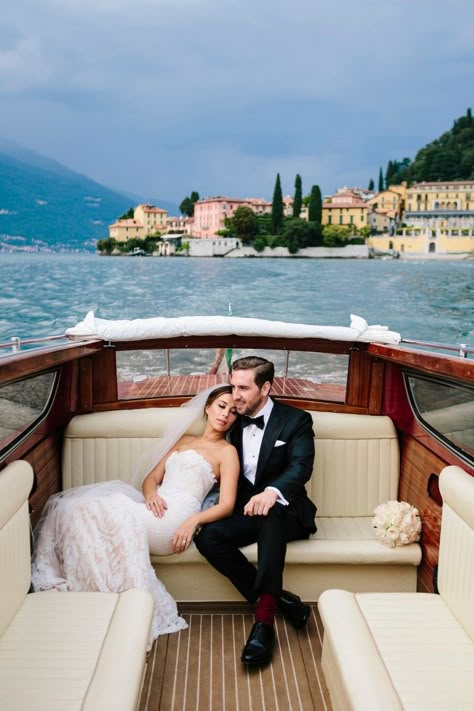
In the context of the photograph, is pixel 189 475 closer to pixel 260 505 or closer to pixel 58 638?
pixel 260 505

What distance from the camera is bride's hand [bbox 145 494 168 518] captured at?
7.93 ft

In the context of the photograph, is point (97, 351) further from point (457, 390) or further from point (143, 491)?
point (457, 390)

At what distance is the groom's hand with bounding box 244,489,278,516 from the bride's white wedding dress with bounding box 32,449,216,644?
0.29 meters

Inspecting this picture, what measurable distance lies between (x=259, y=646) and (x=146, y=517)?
65 cm

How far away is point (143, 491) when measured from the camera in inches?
104

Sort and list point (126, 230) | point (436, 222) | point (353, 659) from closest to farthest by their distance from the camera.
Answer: point (353, 659), point (436, 222), point (126, 230)

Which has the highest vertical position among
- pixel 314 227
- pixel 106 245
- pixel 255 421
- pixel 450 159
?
pixel 450 159

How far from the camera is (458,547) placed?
184 centimetres

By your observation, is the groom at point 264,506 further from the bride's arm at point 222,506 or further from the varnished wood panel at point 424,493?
the varnished wood panel at point 424,493

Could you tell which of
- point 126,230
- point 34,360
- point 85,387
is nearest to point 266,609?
point 34,360

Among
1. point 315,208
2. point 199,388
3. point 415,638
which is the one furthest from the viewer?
point 315,208

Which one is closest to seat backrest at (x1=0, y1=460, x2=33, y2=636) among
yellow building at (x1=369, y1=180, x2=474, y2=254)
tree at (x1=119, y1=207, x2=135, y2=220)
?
yellow building at (x1=369, y1=180, x2=474, y2=254)

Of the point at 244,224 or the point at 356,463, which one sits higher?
the point at 244,224

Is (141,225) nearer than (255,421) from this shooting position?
No
